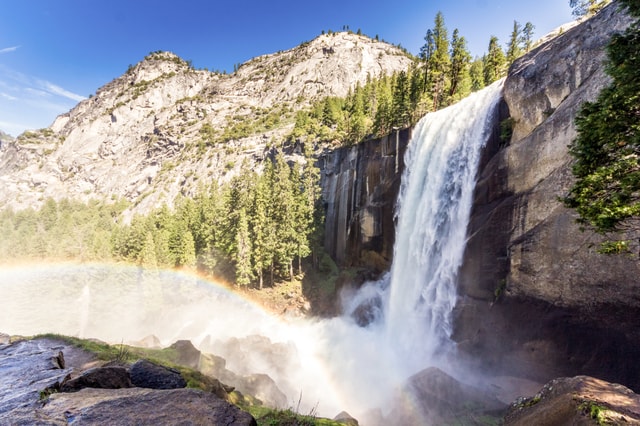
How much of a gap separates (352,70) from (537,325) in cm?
14365

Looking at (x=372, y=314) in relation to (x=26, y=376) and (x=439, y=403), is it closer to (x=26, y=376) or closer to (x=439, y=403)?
(x=439, y=403)

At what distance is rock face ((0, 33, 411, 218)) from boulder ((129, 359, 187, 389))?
308ft

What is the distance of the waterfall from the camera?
2061 centimetres

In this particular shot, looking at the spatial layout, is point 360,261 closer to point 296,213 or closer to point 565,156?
point 296,213

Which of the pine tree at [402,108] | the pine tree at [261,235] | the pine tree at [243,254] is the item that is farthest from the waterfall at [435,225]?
the pine tree at [243,254]

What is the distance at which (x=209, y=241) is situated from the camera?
43.8 meters

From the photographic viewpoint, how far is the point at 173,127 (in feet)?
437

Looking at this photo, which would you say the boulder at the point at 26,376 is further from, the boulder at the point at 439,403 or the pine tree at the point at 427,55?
the pine tree at the point at 427,55

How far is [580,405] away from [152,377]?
10.1 metres

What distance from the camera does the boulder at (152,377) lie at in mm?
7262

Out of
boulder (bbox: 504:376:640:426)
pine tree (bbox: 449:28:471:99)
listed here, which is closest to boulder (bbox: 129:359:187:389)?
boulder (bbox: 504:376:640:426)

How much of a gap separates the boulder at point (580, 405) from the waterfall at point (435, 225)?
13.1 metres

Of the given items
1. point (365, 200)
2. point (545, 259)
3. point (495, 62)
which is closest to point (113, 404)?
point (545, 259)

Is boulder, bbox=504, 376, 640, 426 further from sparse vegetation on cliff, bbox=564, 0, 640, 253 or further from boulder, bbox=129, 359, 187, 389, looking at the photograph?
boulder, bbox=129, 359, 187, 389
